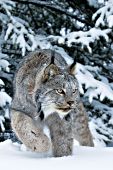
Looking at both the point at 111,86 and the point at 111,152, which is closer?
the point at 111,152

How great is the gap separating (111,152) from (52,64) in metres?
0.67

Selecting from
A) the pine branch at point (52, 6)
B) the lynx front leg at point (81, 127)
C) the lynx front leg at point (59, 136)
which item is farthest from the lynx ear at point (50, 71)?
the pine branch at point (52, 6)

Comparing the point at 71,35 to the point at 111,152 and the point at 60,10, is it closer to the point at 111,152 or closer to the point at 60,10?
the point at 60,10

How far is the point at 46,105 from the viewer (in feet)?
13.0

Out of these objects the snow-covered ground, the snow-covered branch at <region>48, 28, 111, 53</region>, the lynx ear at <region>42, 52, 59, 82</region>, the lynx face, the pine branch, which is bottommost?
the snow-covered ground

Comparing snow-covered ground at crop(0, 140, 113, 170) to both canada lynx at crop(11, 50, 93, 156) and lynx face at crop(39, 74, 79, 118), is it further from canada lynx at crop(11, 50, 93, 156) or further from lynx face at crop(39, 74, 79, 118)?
lynx face at crop(39, 74, 79, 118)

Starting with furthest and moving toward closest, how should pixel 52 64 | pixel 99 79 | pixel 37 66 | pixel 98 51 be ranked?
pixel 98 51 → pixel 99 79 → pixel 37 66 → pixel 52 64

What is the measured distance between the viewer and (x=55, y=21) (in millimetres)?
8992

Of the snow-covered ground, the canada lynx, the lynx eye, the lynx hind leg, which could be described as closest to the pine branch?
the canada lynx

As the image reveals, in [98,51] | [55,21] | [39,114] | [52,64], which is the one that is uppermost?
[55,21]

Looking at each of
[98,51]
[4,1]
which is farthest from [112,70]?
[4,1]

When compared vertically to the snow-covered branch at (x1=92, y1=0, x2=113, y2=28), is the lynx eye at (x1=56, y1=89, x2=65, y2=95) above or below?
below

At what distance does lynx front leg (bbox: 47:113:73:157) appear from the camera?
4102 mm

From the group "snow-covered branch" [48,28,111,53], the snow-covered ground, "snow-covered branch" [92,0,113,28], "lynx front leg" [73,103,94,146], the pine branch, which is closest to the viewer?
the snow-covered ground
